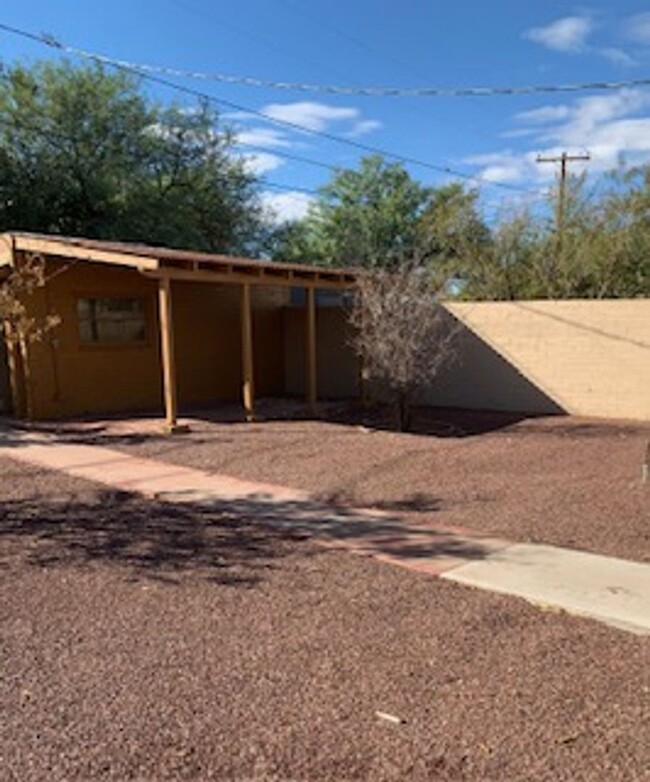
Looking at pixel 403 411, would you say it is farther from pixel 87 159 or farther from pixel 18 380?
pixel 87 159

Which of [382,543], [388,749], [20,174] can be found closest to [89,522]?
[382,543]

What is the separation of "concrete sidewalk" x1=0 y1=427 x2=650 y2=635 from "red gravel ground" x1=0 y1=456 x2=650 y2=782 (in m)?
0.24

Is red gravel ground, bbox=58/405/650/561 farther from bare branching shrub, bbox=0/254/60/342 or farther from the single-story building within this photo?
bare branching shrub, bbox=0/254/60/342

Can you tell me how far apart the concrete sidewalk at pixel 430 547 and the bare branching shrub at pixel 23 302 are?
2.78 m

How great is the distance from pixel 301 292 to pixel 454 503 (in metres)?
11.1

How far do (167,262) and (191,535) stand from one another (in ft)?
17.7

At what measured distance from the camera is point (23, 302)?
11.9 metres

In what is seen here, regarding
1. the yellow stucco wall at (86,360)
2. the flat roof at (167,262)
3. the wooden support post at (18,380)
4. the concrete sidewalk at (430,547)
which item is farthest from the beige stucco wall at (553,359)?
the wooden support post at (18,380)

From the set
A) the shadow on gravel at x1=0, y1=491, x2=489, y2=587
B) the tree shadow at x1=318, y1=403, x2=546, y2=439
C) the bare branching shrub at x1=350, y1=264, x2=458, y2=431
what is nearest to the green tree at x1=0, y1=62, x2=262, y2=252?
the tree shadow at x1=318, y1=403, x2=546, y2=439

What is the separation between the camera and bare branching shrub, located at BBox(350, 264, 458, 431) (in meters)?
11.3

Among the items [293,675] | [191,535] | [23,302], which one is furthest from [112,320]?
[293,675]

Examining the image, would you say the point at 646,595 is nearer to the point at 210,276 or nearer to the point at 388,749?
the point at 388,749

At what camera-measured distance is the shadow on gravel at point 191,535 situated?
515 centimetres

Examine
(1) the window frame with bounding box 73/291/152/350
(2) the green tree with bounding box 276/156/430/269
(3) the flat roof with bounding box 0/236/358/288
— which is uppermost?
(2) the green tree with bounding box 276/156/430/269
